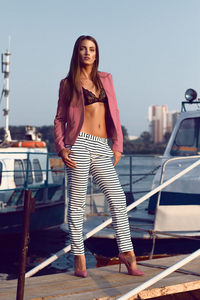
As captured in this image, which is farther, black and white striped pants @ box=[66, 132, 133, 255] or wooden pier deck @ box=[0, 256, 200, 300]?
black and white striped pants @ box=[66, 132, 133, 255]

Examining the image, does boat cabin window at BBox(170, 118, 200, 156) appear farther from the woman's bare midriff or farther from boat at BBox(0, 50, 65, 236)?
boat at BBox(0, 50, 65, 236)

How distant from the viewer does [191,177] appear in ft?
22.4

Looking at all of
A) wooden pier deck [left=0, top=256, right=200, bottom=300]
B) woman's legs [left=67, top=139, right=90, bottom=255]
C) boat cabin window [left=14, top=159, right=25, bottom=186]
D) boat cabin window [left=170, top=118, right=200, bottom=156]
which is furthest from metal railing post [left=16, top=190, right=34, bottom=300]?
boat cabin window [left=14, top=159, right=25, bottom=186]

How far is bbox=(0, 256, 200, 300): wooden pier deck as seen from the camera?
3.38 m

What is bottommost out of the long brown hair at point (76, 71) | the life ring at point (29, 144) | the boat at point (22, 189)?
the boat at point (22, 189)

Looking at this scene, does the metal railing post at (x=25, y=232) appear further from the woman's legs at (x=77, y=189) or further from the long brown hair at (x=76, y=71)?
the long brown hair at (x=76, y=71)

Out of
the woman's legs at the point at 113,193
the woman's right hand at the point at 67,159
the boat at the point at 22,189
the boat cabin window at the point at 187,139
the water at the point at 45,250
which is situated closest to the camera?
the woman's right hand at the point at 67,159

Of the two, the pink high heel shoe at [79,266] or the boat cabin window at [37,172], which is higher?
the pink high heel shoe at [79,266]

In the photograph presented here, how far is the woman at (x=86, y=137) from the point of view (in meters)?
3.79

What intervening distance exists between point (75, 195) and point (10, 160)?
11313 mm

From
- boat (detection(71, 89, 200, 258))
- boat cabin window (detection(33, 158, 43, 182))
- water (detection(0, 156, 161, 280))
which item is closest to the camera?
boat (detection(71, 89, 200, 258))

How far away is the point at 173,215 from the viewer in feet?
19.2

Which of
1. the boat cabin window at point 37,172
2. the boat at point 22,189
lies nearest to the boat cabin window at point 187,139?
the boat at point 22,189

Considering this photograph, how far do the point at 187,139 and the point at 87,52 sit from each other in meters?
4.32
